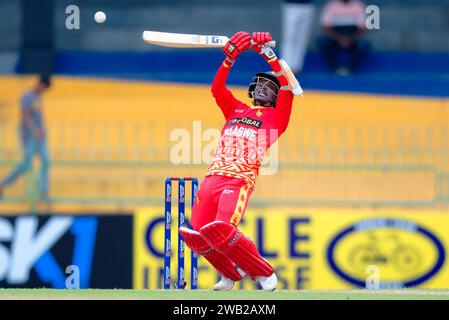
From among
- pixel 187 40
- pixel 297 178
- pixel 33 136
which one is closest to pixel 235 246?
pixel 187 40

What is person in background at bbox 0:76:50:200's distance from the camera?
563 inches

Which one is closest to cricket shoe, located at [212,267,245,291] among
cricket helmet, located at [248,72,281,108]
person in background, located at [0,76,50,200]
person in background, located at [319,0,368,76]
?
cricket helmet, located at [248,72,281,108]

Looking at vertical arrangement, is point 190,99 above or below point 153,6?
below

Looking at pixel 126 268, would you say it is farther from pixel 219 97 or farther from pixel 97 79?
pixel 97 79

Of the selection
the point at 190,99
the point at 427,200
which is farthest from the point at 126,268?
the point at 190,99

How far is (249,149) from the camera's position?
10.1 meters

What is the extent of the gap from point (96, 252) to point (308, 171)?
2.51 meters

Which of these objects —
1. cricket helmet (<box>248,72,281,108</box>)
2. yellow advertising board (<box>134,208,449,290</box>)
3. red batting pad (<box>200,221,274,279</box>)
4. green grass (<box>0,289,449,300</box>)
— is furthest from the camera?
yellow advertising board (<box>134,208,449,290</box>)

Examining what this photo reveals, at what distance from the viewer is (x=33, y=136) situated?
590 inches

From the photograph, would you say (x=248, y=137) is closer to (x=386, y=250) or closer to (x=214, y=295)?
(x=214, y=295)

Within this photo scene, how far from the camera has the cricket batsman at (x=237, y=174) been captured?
9.92m

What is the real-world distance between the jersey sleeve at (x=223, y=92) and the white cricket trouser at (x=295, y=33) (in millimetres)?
7865

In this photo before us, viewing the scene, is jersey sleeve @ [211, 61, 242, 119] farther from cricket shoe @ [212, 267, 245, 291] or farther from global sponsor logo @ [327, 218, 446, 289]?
global sponsor logo @ [327, 218, 446, 289]

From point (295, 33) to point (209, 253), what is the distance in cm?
866
